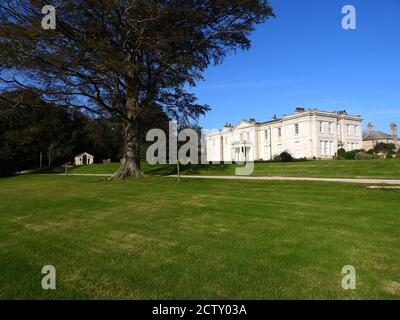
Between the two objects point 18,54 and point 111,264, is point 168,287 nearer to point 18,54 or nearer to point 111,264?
point 111,264

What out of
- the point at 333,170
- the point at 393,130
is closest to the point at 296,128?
the point at 393,130

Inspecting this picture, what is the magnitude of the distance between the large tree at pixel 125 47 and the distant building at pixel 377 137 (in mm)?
64559

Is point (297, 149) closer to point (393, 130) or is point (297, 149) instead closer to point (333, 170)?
point (393, 130)

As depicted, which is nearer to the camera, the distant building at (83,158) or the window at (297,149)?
the distant building at (83,158)

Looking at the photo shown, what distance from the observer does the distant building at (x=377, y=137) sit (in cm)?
7847

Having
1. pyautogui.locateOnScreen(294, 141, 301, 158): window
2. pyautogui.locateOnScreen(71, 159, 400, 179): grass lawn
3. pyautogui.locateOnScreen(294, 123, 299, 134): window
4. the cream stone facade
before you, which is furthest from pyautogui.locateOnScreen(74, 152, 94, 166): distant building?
pyautogui.locateOnScreen(294, 123, 299, 134): window

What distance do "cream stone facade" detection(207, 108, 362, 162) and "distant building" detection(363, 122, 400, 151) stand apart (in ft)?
44.7

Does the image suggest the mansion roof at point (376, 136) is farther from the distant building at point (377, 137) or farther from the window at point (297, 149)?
the window at point (297, 149)

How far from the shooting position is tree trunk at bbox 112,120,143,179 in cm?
2370

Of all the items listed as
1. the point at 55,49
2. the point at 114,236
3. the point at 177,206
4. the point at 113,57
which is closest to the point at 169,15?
the point at 113,57

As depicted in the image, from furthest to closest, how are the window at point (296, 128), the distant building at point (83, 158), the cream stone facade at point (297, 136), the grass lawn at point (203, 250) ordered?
1. the window at point (296, 128)
2. the cream stone facade at point (297, 136)
3. the distant building at point (83, 158)
4. the grass lawn at point (203, 250)

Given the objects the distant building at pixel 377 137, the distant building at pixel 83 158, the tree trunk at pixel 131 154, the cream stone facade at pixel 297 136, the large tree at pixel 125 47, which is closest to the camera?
the large tree at pixel 125 47

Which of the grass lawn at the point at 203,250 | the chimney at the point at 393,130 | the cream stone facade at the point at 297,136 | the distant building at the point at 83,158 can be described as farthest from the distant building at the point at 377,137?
the grass lawn at the point at 203,250

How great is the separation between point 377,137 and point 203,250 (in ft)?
280
